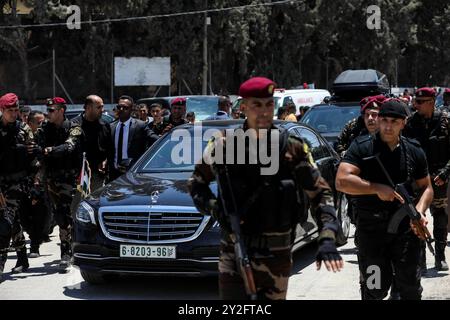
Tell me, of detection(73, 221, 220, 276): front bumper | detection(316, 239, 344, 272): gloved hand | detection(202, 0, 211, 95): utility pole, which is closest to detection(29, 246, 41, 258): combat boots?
detection(73, 221, 220, 276): front bumper

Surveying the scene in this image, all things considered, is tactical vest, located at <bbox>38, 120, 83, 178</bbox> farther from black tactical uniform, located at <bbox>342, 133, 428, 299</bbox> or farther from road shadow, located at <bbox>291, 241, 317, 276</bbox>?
black tactical uniform, located at <bbox>342, 133, 428, 299</bbox>

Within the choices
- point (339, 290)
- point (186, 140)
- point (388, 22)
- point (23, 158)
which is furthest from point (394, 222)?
point (388, 22)

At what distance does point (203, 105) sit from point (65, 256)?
14.4 m

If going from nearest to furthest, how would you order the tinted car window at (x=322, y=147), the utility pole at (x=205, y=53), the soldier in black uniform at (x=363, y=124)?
the soldier in black uniform at (x=363, y=124) < the tinted car window at (x=322, y=147) < the utility pole at (x=205, y=53)

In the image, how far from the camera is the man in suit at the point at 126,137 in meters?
9.61

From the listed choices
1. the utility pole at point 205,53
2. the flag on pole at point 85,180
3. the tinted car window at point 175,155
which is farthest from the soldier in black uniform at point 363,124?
the utility pole at point 205,53

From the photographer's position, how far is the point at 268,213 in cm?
421

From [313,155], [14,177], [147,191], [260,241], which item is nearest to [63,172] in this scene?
[14,177]

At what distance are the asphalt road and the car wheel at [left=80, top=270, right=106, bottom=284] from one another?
0.18ft

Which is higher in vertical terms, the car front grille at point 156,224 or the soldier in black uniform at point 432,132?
the soldier in black uniform at point 432,132

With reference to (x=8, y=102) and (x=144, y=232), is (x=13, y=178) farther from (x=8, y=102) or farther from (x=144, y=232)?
(x=144, y=232)

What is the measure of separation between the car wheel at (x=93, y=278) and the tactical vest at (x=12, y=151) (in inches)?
54.4

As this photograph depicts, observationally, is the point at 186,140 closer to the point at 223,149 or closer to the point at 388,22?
the point at 223,149

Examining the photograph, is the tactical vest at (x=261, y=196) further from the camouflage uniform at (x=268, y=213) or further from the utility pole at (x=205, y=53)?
the utility pole at (x=205, y=53)
